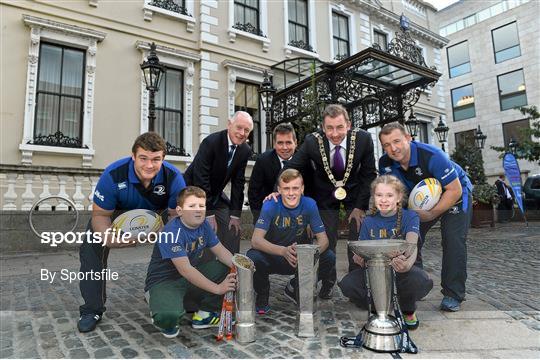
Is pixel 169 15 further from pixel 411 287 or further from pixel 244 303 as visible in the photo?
pixel 411 287

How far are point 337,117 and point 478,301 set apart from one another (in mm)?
2435

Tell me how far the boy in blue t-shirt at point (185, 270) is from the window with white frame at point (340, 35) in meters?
13.6

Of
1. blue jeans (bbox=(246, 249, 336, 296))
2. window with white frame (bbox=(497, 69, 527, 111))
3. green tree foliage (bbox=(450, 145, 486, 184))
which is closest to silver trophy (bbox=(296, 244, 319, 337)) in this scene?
blue jeans (bbox=(246, 249, 336, 296))

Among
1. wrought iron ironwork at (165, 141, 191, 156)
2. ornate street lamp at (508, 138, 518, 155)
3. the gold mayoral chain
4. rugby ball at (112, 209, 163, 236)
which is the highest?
ornate street lamp at (508, 138, 518, 155)

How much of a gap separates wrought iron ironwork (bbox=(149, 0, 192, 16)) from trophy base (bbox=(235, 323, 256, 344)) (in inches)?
441

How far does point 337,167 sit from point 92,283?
8.48ft

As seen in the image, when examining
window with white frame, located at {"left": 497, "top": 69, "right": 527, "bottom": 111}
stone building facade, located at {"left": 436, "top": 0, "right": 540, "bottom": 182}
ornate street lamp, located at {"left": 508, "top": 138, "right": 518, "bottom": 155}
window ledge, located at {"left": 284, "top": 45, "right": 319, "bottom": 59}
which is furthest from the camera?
window with white frame, located at {"left": 497, "top": 69, "right": 527, "bottom": 111}

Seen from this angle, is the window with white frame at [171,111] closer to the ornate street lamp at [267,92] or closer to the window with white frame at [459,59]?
the ornate street lamp at [267,92]

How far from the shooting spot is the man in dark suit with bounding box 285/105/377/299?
143 inches

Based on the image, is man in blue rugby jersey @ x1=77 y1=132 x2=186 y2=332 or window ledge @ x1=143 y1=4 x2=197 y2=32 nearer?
man in blue rugby jersey @ x1=77 y1=132 x2=186 y2=332

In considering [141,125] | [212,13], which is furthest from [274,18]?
[141,125]

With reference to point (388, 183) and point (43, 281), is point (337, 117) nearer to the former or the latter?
point (388, 183)

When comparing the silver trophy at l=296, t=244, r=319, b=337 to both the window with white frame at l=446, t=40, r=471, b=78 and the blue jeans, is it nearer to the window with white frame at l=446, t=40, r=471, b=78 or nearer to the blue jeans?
the blue jeans

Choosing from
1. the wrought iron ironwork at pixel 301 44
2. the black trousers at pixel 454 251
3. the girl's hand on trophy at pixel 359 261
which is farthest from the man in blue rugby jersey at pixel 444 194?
the wrought iron ironwork at pixel 301 44
